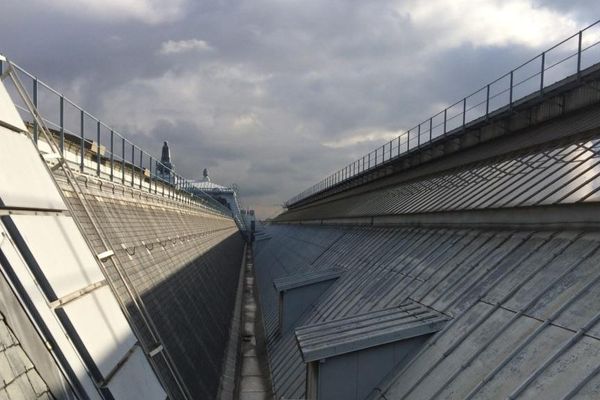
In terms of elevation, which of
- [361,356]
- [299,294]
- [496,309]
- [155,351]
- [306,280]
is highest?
[155,351]

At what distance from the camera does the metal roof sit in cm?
1059

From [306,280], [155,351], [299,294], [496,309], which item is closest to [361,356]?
[496,309]

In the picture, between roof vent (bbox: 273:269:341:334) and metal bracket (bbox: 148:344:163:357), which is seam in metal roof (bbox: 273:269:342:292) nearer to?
roof vent (bbox: 273:269:341:334)

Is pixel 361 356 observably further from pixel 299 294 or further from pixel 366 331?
pixel 299 294

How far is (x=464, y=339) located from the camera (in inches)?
381

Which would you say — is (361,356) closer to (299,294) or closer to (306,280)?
(299,294)

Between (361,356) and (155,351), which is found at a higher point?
(155,351)

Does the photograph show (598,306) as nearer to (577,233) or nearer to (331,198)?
(577,233)

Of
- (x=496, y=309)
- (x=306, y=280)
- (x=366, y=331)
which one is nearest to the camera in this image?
(x=496, y=309)

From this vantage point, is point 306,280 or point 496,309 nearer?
point 496,309

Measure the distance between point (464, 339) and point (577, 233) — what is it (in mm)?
3106

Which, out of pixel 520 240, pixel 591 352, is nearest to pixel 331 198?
pixel 520 240

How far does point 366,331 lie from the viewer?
11250mm

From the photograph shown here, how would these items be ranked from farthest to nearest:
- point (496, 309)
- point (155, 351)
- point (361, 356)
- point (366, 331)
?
point (366, 331) → point (361, 356) → point (155, 351) → point (496, 309)
